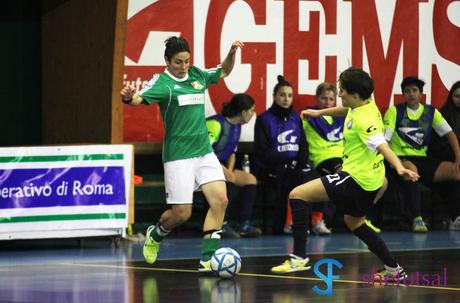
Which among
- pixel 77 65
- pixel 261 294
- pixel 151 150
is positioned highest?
pixel 77 65

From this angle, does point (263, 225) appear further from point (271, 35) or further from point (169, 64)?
point (169, 64)

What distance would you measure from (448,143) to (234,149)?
3.44 m

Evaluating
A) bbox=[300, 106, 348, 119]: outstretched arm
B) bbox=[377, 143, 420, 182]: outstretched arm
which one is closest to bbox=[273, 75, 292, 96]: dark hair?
bbox=[300, 106, 348, 119]: outstretched arm

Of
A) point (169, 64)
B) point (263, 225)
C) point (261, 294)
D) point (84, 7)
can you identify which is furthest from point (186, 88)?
point (263, 225)

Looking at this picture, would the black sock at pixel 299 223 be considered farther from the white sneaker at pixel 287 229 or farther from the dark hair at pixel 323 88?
the dark hair at pixel 323 88

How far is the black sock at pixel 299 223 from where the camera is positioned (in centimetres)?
1223

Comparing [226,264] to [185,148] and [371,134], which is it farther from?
[371,134]

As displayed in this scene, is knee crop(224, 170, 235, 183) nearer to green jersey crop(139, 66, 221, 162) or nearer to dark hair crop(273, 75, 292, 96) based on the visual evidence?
dark hair crop(273, 75, 292, 96)

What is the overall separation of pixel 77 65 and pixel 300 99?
360 cm

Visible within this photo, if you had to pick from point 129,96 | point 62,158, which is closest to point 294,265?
point 129,96

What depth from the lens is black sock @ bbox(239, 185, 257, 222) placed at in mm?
17219

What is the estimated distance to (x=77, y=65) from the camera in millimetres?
16922

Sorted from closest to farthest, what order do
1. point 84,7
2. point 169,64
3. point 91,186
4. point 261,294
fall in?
point 261,294 → point 169,64 → point 91,186 → point 84,7

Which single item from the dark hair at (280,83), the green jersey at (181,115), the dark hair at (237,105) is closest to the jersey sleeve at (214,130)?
the dark hair at (237,105)
